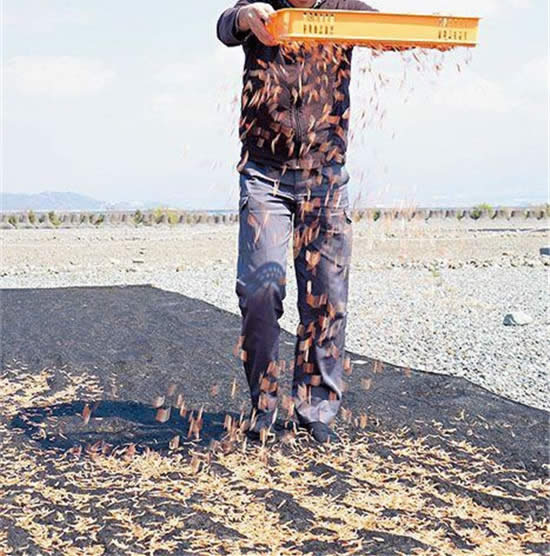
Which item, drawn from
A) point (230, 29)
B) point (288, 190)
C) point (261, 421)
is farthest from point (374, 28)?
point (261, 421)

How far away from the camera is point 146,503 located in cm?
318

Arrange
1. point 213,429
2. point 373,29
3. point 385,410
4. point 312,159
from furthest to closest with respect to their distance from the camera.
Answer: point 385,410, point 213,429, point 312,159, point 373,29

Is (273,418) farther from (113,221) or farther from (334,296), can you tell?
(113,221)

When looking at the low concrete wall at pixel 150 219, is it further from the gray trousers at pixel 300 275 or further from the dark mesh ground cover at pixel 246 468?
the gray trousers at pixel 300 275

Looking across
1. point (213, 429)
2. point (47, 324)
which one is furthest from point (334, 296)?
point (47, 324)

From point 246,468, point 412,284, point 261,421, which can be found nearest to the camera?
point 246,468

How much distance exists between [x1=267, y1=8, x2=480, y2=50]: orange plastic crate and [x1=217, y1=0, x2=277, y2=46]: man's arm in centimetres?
4

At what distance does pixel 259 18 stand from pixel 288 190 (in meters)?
0.67

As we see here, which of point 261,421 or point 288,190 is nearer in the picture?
point 288,190

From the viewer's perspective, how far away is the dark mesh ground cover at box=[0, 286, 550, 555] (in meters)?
2.91

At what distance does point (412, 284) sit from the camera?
33.0 feet

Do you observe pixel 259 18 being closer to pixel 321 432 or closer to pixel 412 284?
pixel 321 432

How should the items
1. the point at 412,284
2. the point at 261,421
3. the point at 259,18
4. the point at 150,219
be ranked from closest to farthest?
the point at 259,18 < the point at 261,421 < the point at 412,284 < the point at 150,219

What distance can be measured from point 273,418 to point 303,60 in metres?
1.43
